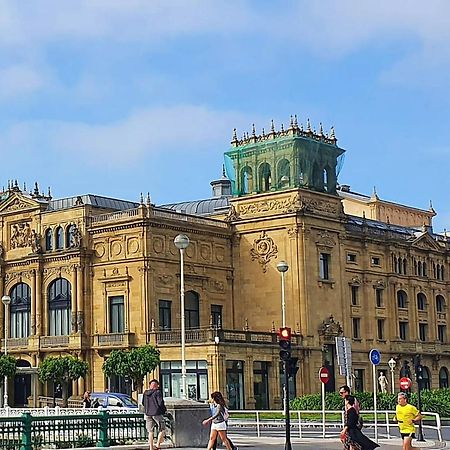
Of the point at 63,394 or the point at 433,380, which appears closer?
the point at 63,394

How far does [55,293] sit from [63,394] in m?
9.94

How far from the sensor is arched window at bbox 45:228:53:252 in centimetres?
7438

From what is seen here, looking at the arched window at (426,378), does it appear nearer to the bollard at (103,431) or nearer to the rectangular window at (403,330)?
the rectangular window at (403,330)

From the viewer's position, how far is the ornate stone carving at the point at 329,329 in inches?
2820

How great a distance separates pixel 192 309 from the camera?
71438mm

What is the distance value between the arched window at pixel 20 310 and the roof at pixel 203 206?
566 inches

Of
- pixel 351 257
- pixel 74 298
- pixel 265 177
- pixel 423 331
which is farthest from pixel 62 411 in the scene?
pixel 423 331

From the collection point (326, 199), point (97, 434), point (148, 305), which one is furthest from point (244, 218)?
point (97, 434)

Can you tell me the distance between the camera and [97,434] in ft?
99.5

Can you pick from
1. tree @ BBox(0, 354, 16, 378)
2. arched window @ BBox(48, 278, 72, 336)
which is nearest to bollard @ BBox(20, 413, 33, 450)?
tree @ BBox(0, 354, 16, 378)

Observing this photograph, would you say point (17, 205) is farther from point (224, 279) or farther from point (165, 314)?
point (224, 279)

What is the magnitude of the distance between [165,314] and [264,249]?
870 centimetres

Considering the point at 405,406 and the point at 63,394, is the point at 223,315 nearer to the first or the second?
the point at 63,394

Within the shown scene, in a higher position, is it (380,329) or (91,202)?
(91,202)
